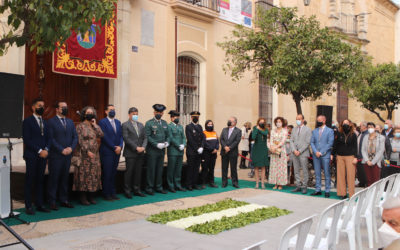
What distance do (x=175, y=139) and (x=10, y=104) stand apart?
14.4ft

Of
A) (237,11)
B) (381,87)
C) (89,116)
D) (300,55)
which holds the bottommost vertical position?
(89,116)

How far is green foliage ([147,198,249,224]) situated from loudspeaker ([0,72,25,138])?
2.67m

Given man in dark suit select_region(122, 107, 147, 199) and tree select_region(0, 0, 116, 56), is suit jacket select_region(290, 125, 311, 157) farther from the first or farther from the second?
tree select_region(0, 0, 116, 56)

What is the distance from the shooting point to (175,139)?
961cm

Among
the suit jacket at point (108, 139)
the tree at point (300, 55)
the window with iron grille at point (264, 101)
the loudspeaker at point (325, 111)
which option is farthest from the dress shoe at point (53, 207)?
the window with iron grille at point (264, 101)

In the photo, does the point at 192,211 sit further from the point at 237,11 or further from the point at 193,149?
the point at 237,11

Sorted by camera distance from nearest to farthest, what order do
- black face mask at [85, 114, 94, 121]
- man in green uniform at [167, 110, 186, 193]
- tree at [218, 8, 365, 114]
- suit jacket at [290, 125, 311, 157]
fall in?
black face mask at [85, 114, 94, 121]
man in green uniform at [167, 110, 186, 193]
suit jacket at [290, 125, 311, 157]
tree at [218, 8, 365, 114]

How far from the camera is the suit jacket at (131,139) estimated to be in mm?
8672

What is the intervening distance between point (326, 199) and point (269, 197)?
1.36 m

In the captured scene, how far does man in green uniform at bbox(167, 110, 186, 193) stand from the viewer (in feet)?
31.2

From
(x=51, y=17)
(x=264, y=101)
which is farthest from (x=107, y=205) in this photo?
(x=264, y=101)

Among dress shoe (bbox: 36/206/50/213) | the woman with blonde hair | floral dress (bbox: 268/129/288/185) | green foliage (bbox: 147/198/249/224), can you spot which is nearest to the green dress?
the woman with blonde hair

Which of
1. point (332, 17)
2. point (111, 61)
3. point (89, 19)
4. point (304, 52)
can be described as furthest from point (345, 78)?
point (332, 17)

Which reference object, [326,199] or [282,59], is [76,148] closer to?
[326,199]
